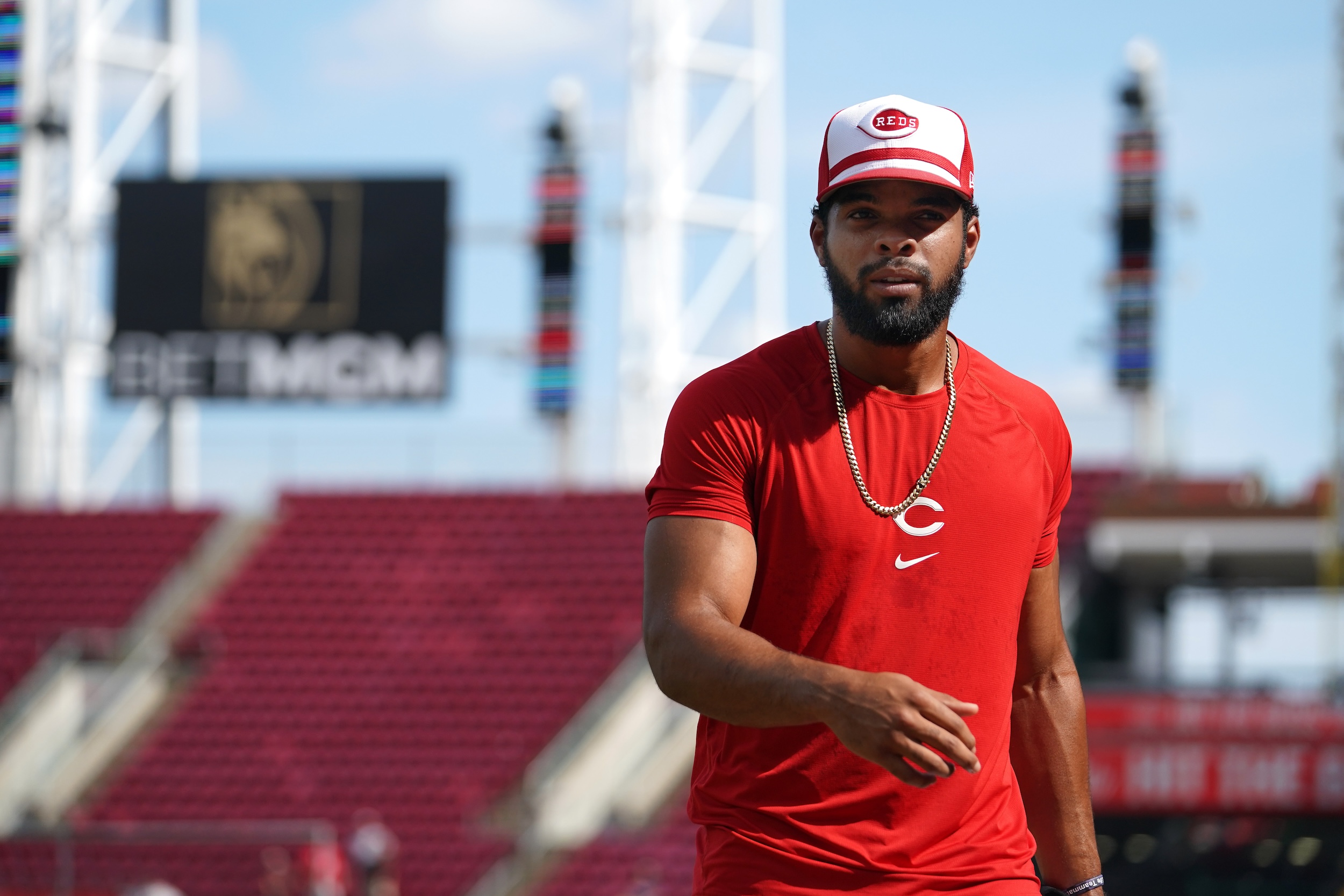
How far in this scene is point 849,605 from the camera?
9.02 feet

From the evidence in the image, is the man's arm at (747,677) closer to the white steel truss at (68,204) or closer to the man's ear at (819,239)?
the man's ear at (819,239)

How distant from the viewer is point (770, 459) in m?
2.76

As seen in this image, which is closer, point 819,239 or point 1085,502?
point 819,239

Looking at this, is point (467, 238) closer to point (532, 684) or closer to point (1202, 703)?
point (532, 684)

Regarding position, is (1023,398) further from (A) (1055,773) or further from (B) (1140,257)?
(B) (1140,257)

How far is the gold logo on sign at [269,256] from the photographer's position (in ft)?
77.4

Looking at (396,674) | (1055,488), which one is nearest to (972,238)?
(1055,488)

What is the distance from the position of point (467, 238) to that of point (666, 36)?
391 centimetres

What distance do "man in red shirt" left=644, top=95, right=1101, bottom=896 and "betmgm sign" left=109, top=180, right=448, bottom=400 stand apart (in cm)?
2064

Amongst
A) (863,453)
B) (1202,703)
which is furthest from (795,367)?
(1202,703)

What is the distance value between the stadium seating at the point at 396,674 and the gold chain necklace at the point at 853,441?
1567 cm

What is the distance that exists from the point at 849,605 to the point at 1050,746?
2.04ft

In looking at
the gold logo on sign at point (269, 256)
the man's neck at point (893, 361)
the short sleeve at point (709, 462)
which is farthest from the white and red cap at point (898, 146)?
the gold logo on sign at point (269, 256)

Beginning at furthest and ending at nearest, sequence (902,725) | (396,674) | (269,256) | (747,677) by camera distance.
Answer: (269,256), (396,674), (747,677), (902,725)
